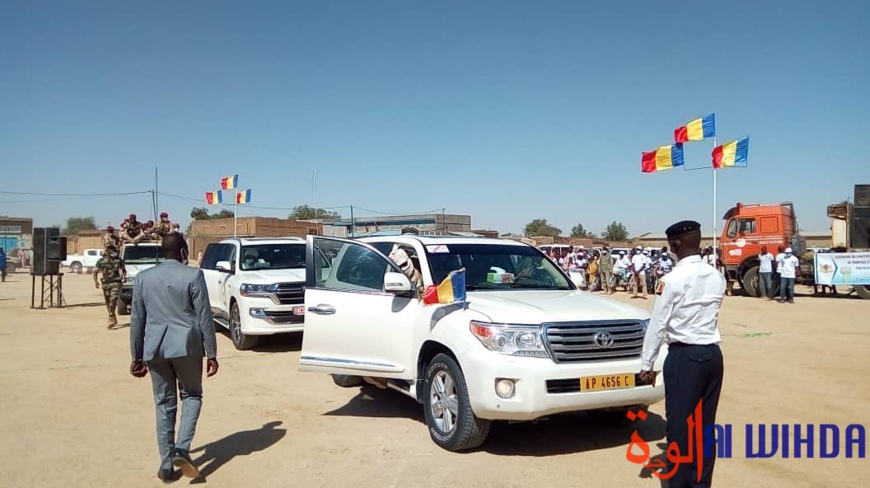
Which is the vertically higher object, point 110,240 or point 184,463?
point 110,240

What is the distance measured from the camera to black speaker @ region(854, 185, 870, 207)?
68.3 feet

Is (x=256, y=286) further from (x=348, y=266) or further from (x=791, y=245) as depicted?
(x=791, y=245)

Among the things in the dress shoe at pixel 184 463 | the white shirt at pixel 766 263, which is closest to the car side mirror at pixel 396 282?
the dress shoe at pixel 184 463

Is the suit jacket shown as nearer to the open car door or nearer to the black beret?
the open car door

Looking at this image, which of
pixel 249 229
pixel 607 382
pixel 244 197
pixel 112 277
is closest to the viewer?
pixel 607 382

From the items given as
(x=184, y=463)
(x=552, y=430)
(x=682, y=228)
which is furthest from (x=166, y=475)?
(x=682, y=228)

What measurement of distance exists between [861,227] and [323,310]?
21867 mm

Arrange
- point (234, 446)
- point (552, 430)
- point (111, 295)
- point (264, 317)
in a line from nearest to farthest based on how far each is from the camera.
Answer: 1. point (234, 446)
2. point (552, 430)
3. point (264, 317)
4. point (111, 295)

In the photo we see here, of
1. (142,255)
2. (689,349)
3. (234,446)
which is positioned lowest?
(234,446)

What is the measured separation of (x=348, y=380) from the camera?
23.7ft

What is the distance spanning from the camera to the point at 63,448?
16.9ft

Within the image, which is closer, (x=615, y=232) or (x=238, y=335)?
(x=238, y=335)

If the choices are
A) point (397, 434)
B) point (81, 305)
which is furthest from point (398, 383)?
point (81, 305)

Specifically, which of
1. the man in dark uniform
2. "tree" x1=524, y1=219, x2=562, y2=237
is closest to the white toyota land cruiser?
the man in dark uniform
